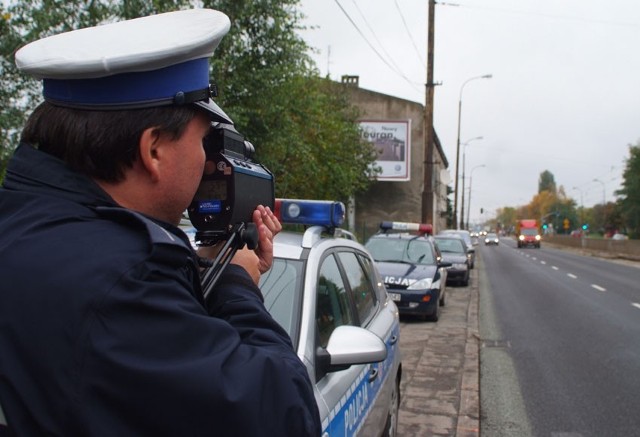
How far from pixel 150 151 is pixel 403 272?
35.5 feet

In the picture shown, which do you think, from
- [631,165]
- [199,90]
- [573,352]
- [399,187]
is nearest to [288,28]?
[573,352]

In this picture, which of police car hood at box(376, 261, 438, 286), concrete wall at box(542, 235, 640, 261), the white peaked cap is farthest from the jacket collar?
concrete wall at box(542, 235, 640, 261)

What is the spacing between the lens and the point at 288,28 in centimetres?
1027

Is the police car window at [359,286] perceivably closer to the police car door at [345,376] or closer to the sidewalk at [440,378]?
the police car door at [345,376]

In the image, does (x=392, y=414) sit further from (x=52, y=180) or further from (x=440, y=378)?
(x=52, y=180)

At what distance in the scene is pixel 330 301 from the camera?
3.18m

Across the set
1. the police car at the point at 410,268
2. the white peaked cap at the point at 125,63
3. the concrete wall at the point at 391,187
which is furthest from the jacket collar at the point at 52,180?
the concrete wall at the point at 391,187

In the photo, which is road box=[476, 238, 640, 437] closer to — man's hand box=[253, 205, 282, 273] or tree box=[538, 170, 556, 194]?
man's hand box=[253, 205, 282, 273]

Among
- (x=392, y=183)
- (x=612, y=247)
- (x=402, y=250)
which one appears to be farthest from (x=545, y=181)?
(x=402, y=250)

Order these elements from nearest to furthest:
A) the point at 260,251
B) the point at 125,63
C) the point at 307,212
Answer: the point at 125,63
the point at 260,251
the point at 307,212

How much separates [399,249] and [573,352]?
4843 mm

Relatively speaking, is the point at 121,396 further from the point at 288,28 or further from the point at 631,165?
the point at 631,165

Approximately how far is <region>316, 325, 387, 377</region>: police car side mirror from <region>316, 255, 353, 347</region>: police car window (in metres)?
0.27

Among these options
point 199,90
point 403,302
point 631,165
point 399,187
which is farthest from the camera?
point 631,165
